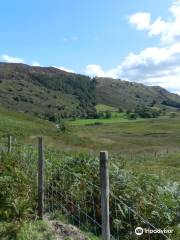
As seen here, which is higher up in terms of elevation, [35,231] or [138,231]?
[138,231]

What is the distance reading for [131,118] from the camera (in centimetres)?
18462

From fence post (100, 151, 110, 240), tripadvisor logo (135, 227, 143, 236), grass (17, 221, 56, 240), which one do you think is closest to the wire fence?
tripadvisor logo (135, 227, 143, 236)

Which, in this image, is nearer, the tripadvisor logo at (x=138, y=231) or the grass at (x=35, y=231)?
the tripadvisor logo at (x=138, y=231)

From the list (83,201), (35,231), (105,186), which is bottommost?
(35,231)

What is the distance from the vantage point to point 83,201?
963 cm

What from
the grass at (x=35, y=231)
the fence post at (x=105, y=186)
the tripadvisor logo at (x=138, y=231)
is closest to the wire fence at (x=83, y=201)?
the tripadvisor logo at (x=138, y=231)

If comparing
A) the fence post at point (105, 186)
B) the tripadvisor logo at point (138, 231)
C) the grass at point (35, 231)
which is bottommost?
the grass at point (35, 231)

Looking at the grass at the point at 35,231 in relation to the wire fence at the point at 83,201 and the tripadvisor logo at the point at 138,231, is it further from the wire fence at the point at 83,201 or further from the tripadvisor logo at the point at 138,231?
the tripadvisor logo at the point at 138,231

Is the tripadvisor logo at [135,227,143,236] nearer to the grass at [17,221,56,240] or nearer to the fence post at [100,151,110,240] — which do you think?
the fence post at [100,151,110,240]

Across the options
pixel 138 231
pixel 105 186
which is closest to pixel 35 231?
pixel 138 231

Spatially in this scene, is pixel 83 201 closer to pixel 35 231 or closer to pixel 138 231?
pixel 35 231

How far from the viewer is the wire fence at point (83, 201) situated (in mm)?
8312

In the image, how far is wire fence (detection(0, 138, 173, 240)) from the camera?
8.31m

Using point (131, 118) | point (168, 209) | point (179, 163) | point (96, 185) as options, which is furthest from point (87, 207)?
point (131, 118)
